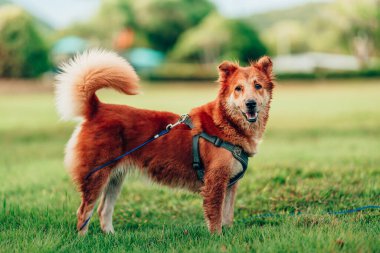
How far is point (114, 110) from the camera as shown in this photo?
5.54m

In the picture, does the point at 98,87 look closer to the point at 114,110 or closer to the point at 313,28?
the point at 114,110

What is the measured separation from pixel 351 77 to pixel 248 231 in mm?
45367

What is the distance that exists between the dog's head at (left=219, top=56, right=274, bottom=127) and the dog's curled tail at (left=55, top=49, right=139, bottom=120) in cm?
101

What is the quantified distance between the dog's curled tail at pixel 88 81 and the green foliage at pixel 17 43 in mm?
37773

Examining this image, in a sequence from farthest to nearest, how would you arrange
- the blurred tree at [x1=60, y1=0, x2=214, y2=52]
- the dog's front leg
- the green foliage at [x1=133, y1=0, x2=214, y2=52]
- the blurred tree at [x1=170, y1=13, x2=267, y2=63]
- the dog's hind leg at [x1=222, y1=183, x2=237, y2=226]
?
the green foliage at [x1=133, y1=0, x2=214, y2=52] → the blurred tree at [x1=60, y1=0, x2=214, y2=52] → the blurred tree at [x1=170, y1=13, x2=267, y2=63] → the dog's hind leg at [x1=222, y1=183, x2=237, y2=226] → the dog's front leg

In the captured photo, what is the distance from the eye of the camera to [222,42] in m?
67.7

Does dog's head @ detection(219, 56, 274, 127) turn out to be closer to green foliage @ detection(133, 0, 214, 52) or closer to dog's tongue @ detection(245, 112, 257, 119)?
dog's tongue @ detection(245, 112, 257, 119)

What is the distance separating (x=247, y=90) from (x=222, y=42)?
6353 cm

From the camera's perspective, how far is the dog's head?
523cm

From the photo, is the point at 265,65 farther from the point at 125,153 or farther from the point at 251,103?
the point at 125,153

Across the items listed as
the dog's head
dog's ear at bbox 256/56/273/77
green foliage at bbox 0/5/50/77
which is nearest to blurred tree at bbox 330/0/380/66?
green foliage at bbox 0/5/50/77

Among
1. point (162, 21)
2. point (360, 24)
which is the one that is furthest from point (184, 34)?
point (360, 24)

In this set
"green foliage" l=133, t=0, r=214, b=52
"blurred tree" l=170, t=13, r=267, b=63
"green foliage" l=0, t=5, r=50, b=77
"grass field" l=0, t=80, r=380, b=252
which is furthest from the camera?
"green foliage" l=133, t=0, r=214, b=52

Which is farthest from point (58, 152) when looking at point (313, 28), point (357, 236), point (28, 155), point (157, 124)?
point (313, 28)
